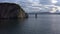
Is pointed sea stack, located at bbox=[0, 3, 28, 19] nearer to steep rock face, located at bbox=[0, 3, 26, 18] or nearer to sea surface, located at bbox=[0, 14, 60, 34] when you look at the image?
steep rock face, located at bbox=[0, 3, 26, 18]

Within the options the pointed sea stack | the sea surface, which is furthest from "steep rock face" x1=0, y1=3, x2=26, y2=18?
the sea surface

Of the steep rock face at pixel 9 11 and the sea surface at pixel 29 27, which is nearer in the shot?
the sea surface at pixel 29 27

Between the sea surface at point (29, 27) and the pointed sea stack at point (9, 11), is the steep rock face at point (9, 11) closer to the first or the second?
the pointed sea stack at point (9, 11)

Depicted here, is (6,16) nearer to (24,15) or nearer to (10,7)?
(10,7)

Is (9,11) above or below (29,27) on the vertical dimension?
above

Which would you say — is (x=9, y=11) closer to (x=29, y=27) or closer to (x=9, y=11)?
(x=9, y=11)

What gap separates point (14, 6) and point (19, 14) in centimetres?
97

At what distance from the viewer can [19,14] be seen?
23328 millimetres

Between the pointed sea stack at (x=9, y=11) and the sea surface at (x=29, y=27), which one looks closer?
the sea surface at (x=29, y=27)

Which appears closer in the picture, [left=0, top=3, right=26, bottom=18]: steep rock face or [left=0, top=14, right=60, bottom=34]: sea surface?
[left=0, top=14, right=60, bottom=34]: sea surface

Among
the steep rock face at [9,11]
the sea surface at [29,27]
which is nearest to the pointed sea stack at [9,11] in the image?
the steep rock face at [9,11]

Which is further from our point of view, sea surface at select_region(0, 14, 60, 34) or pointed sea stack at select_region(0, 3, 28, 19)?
pointed sea stack at select_region(0, 3, 28, 19)

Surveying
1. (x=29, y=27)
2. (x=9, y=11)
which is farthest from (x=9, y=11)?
(x=29, y=27)

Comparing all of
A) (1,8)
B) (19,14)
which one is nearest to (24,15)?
(19,14)
